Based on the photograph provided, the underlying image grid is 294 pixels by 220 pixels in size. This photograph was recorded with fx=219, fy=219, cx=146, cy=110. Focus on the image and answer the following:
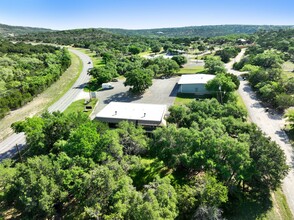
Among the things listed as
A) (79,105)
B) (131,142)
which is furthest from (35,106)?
(131,142)

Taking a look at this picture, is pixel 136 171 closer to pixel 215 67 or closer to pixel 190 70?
pixel 215 67

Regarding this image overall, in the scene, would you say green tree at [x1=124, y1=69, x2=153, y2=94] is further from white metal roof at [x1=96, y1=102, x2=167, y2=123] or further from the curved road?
the curved road

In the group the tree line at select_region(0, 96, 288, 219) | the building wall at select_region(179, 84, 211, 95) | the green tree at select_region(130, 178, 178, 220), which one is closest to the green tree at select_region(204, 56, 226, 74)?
the building wall at select_region(179, 84, 211, 95)

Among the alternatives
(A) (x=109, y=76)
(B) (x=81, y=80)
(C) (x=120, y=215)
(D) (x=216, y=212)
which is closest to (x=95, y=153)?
(C) (x=120, y=215)

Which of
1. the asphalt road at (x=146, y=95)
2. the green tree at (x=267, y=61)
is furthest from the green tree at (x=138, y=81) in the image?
the green tree at (x=267, y=61)

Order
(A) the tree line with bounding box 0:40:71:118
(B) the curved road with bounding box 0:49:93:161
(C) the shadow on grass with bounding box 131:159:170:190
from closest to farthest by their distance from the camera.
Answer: (C) the shadow on grass with bounding box 131:159:170:190 < (B) the curved road with bounding box 0:49:93:161 < (A) the tree line with bounding box 0:40:71:118

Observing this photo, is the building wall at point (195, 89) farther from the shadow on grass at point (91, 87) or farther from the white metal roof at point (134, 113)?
the shadow on grass at point (91, 87)

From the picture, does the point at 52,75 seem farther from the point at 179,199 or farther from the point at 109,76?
the point at 179,199

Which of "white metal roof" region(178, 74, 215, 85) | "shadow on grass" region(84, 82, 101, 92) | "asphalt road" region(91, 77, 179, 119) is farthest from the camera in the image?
"shadow on grass" region(84, 82, 101, 92)
